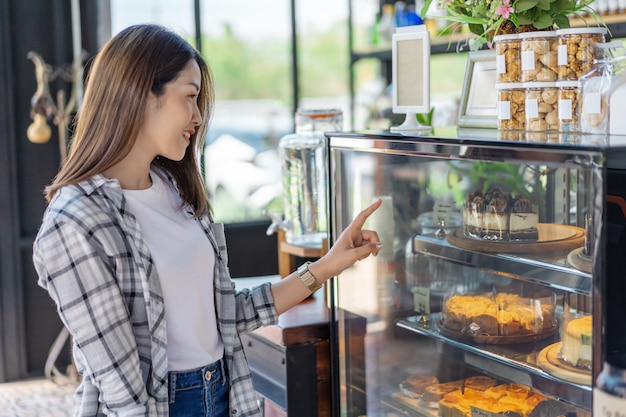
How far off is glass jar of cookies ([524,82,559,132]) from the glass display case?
0.11m

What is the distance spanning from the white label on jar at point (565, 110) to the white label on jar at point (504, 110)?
0.15 meters

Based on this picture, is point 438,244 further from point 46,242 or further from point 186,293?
point 46,242

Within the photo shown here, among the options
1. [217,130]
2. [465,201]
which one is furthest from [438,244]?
[217,130]

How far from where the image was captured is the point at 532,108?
1994 millimetres

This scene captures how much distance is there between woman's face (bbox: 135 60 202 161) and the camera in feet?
6.05

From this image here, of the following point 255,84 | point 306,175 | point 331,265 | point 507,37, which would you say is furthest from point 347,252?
point 255,84

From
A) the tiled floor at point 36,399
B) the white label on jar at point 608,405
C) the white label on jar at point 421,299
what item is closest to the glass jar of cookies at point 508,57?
the white label on jar at point 421,299

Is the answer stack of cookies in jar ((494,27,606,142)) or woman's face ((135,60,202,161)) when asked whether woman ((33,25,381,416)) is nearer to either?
woman's face ((135,60,202,161))

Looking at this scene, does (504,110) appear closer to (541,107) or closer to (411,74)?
(541,107)

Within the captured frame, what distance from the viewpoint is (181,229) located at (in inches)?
76.8

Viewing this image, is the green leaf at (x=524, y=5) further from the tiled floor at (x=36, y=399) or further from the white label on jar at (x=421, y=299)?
the tiled floor at (x=36, y=399)

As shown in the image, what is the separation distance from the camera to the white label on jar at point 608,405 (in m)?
1.41

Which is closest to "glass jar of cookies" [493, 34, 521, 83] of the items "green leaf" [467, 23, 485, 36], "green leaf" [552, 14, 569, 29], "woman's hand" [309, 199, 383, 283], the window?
"green leaf" [552, 14, 569, 29]

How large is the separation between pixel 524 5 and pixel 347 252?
764 mm
